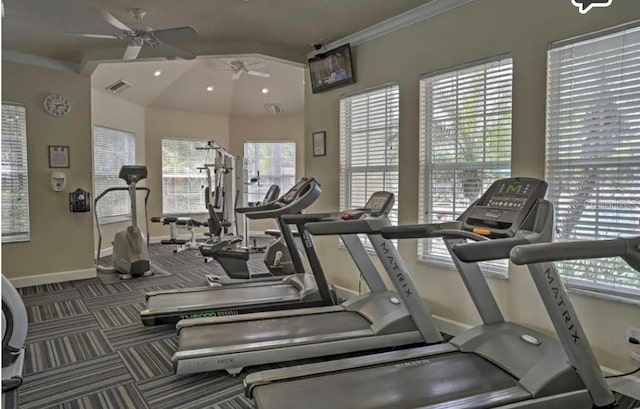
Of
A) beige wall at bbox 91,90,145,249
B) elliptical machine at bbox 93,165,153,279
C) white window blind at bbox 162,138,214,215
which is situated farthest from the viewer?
white window blind at bbox 162,138,214,215

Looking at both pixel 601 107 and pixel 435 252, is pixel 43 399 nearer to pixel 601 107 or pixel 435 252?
pixel 435 252

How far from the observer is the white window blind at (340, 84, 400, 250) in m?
4.10

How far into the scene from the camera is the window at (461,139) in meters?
3.21

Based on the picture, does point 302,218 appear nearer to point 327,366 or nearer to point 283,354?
point 283,354

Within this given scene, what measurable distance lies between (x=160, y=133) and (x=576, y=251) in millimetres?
7916

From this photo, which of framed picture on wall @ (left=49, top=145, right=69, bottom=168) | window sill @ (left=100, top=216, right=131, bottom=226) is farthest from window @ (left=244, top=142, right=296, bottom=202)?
framed picture on wall @ (left=49, top=145, right=69, bottom=168)

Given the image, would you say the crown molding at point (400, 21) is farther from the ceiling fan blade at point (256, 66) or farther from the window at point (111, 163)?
the window at point (111, 163)

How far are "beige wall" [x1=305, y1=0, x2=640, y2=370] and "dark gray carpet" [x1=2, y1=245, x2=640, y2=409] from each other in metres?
0.51

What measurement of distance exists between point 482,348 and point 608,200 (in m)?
1.15

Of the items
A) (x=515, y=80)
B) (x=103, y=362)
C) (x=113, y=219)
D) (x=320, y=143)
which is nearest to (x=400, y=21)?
(x=515, y=80)

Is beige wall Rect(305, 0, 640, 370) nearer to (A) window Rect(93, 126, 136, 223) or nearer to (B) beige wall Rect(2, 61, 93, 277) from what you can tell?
(B) beige wall Rect(2, 61, 93, 277)

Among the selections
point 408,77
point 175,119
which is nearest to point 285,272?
point 408,77

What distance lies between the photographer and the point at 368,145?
14.3 feet

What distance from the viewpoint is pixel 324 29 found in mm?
4199
